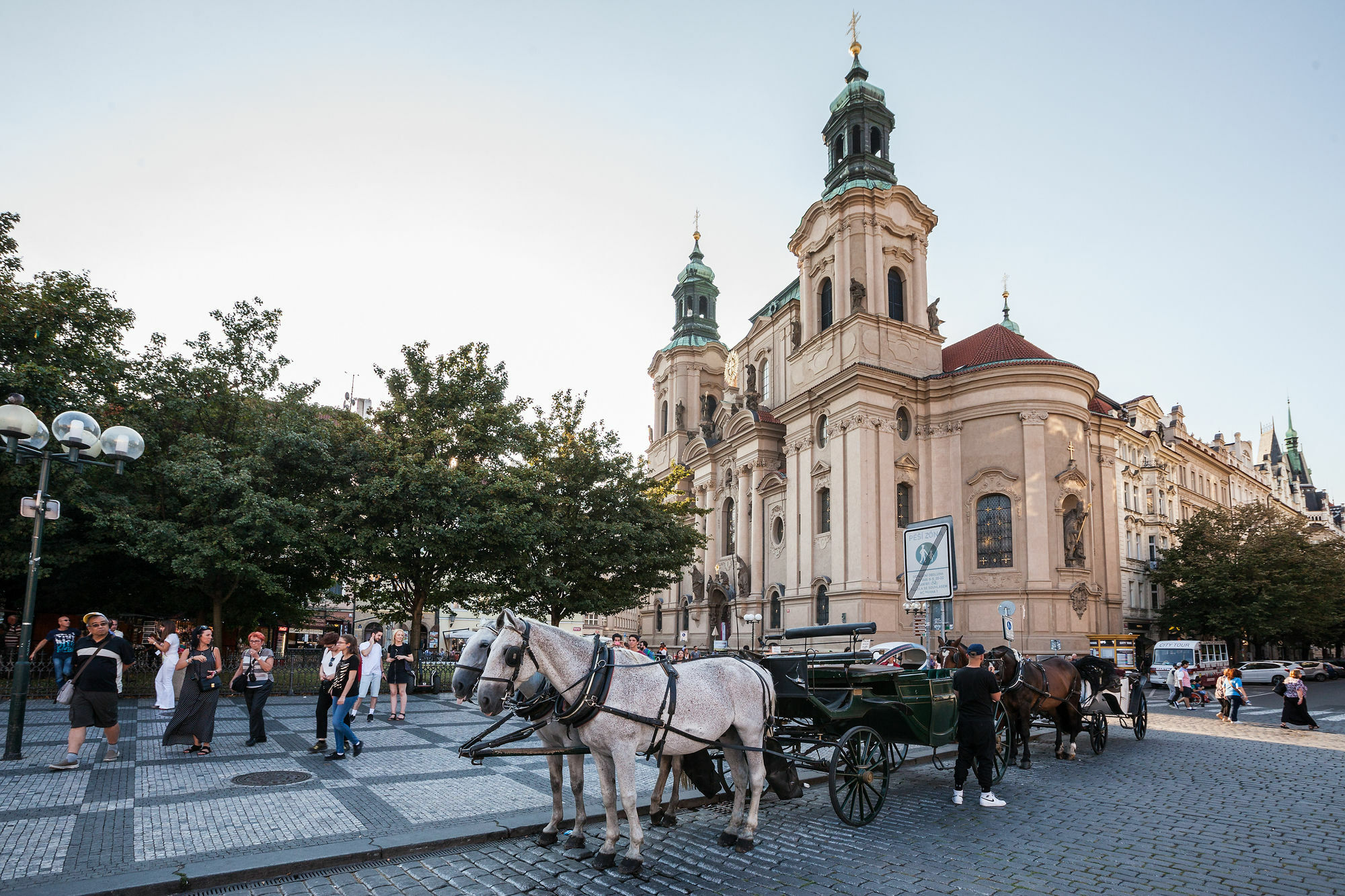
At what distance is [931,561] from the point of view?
47.7 ft

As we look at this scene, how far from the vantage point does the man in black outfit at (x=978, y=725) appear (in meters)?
9.18

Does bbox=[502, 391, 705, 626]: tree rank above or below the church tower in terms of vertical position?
below

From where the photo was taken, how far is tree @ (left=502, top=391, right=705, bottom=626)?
86.8 ft

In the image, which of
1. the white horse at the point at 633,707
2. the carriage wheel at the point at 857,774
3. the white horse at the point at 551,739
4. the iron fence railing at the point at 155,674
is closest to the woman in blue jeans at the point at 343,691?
the white horse at the point at 551,739

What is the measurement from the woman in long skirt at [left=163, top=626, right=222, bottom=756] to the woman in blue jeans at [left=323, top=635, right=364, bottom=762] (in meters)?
1.72

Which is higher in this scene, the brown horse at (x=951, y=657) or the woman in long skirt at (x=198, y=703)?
the brown horse at (x=951, y=657)

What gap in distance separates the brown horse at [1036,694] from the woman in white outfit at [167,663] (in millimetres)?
13489

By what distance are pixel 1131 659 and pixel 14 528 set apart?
42196 mm

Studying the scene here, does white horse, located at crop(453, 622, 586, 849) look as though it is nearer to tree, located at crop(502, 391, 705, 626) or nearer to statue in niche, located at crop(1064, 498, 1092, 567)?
tree, located at crop(502, 391, 705, 626)

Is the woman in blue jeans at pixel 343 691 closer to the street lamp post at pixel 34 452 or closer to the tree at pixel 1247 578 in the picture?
the street lamp post at pixel 34 452

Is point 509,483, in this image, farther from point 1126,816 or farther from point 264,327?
point 1126,816

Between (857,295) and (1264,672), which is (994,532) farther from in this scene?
(1264,672)

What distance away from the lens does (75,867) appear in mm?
6270

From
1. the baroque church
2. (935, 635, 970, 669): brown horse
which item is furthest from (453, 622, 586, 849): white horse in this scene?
the baroque church
